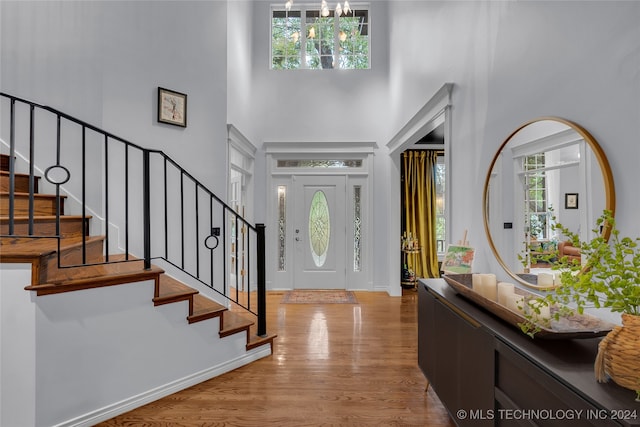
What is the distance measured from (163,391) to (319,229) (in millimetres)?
3583

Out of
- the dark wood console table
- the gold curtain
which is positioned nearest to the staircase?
the dark wood console table

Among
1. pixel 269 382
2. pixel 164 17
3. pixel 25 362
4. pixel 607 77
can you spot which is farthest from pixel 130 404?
pixel 164 17

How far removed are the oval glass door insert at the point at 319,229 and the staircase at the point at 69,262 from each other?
2575mm

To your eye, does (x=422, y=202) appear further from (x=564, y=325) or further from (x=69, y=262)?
(x=69, y=262)

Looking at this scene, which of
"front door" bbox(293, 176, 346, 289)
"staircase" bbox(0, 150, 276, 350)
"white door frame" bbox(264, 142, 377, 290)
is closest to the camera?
"staircase" bbox(0, 150, 276, 350)

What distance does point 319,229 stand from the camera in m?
5.59

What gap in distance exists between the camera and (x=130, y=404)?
2.15m

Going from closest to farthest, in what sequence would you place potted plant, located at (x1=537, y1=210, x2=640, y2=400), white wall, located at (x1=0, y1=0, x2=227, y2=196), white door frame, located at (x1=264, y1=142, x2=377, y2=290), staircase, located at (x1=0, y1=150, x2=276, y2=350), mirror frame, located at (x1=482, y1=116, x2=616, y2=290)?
potted plant, located at (x1=537, y1=210, x2=640, y2=400), mirror frame, located at (x1=482, y1=116, x2=616, y2=290), staircase, located at (x1=0, y1=150, x2=276, y2=350), white wall, located at (x1=0, y1=0, x2=227, y2=196), white door frame, located at (x1=264, y1=142, x2=377, y2=290)

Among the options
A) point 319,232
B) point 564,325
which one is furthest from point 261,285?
point 319,232

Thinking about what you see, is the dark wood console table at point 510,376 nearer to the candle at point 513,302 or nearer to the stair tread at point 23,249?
the candle at point 513,302

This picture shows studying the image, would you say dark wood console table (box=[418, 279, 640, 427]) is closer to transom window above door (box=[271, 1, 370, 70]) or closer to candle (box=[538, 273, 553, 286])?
candle (box=[538, 273, 553, 286])

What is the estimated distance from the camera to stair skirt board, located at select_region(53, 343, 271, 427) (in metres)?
1.98

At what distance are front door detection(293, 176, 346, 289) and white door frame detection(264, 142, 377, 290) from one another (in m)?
0.10

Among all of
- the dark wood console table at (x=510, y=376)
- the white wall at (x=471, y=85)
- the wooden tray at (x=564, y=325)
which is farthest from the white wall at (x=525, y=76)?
the dark wood console table at (x=510, y=376)
